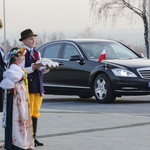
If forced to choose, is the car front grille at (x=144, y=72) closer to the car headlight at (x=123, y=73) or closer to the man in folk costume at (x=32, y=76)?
the car headlight at (x=123, y=73)

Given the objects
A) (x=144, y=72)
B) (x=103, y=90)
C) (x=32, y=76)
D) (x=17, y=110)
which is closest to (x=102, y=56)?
(x=103, y=90)

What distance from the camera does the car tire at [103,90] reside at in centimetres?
1623

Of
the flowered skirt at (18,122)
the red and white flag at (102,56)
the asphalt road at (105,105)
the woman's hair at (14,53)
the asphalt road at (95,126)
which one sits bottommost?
the asphalt road at (105,105)

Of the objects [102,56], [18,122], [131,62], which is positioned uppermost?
[102,56]

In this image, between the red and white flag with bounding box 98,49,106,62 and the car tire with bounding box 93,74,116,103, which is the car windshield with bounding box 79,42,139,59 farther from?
the car tire with bounding box 93,74,116,103

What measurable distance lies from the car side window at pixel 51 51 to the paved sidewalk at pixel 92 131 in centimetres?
403

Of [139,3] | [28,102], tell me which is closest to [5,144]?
[28,102]

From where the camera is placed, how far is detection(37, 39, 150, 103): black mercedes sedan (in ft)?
52.5

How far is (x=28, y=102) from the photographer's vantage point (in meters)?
9.25

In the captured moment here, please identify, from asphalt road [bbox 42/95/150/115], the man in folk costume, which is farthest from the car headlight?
the man in folk costume

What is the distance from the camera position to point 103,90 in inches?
644

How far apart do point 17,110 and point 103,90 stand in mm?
7389

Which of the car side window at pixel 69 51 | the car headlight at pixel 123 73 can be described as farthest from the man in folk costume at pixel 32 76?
the car side window at pixel 69 51

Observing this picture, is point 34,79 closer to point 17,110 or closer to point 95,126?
point 17,110
